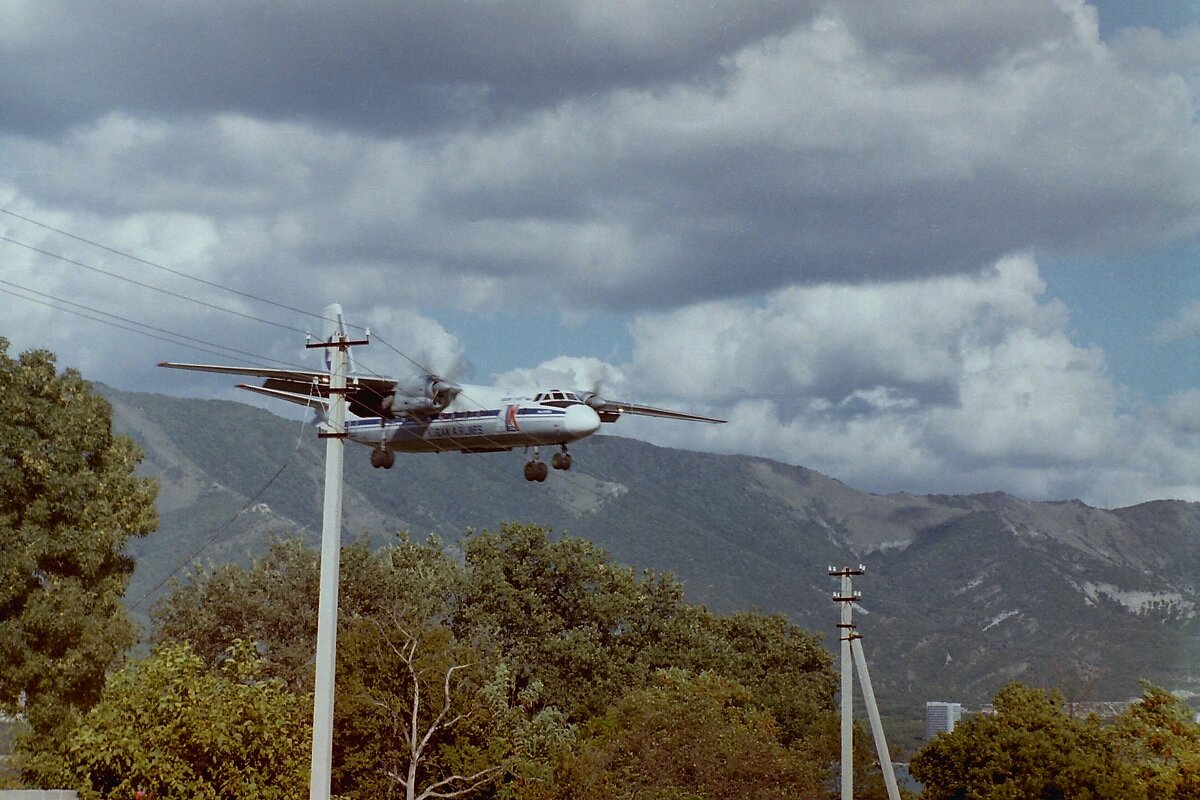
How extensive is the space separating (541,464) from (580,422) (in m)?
2.58

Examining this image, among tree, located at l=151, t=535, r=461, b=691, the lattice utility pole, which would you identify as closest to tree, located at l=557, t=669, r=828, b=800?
the lattice utility pole

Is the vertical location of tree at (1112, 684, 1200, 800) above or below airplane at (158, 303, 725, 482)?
below

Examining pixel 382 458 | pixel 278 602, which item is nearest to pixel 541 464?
pixel 382 458

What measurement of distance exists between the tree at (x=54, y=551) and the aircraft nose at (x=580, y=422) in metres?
18.7

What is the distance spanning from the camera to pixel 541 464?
6581 centimetres

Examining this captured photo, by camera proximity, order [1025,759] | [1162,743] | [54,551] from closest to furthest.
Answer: [54,551] < [1162,743] < [1025,759]

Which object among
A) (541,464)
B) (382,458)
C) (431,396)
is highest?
(431,396)

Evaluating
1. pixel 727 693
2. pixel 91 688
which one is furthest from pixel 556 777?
pixel 91 688

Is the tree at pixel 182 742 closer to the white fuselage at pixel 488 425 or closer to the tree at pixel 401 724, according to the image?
the white fuselage at pixel 488 425

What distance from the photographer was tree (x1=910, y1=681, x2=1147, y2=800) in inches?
3565

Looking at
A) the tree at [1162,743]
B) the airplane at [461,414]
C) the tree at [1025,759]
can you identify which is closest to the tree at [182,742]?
the airplane at [461,414]

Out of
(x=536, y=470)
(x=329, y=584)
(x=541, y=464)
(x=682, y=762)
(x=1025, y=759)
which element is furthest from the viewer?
(x=1025, y=759)

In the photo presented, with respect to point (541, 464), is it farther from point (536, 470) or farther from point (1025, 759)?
point (1025, 759)

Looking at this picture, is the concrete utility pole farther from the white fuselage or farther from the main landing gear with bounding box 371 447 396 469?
the main landing gear with bounding box 371 447 396 469
